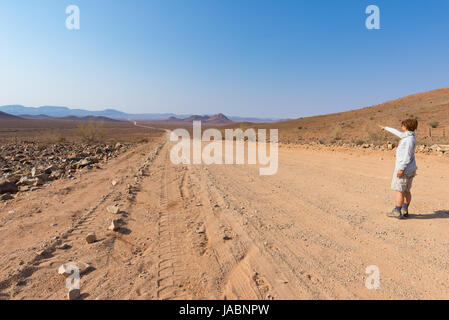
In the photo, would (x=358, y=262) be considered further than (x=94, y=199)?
No

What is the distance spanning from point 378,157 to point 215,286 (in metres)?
10.0

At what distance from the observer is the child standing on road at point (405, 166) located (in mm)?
3838

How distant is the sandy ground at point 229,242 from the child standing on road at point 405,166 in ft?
0.85

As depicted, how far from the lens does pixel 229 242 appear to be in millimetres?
3387

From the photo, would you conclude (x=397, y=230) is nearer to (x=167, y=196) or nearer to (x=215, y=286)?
(x=215, y=286)

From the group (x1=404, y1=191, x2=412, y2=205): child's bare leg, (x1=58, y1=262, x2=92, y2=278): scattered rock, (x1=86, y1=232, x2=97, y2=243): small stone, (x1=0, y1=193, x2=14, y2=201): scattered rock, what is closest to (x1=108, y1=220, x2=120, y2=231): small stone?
(x1=86, y1=232, x2=97, y2=243): small stone

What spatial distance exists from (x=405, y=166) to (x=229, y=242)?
2.97 meters

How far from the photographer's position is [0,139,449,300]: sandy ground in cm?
246

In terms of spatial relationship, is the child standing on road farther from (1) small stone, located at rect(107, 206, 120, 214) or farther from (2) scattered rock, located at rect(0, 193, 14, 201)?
(2) scattered rock, located at rect(0, 193, 14, 201)

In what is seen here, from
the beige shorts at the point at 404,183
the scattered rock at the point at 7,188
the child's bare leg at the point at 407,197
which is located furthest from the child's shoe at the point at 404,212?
the scattered rock at the point at 7,188

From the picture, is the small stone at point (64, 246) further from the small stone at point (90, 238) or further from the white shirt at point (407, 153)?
the white shirt at point (407, 153)

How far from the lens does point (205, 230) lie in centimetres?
380
